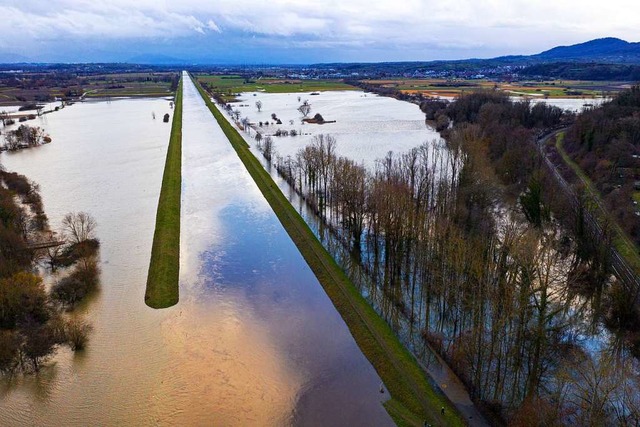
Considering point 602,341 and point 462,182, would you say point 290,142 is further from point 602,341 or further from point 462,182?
point 602,341

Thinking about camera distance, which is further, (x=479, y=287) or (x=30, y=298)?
(x=30, y=298)

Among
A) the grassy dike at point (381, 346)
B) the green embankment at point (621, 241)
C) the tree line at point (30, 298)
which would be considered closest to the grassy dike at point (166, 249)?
the tree line at point (30, 298)

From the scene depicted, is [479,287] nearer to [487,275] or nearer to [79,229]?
[487,275]

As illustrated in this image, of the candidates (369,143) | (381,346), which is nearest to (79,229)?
(381,346)

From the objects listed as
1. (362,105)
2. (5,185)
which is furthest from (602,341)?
(362,105)

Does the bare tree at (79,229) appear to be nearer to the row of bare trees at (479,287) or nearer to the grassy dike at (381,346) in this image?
the grassy dike at (381,346)

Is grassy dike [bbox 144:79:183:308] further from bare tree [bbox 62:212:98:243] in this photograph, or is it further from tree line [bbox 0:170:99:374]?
bare tree [bbox 62:212:98:243]
